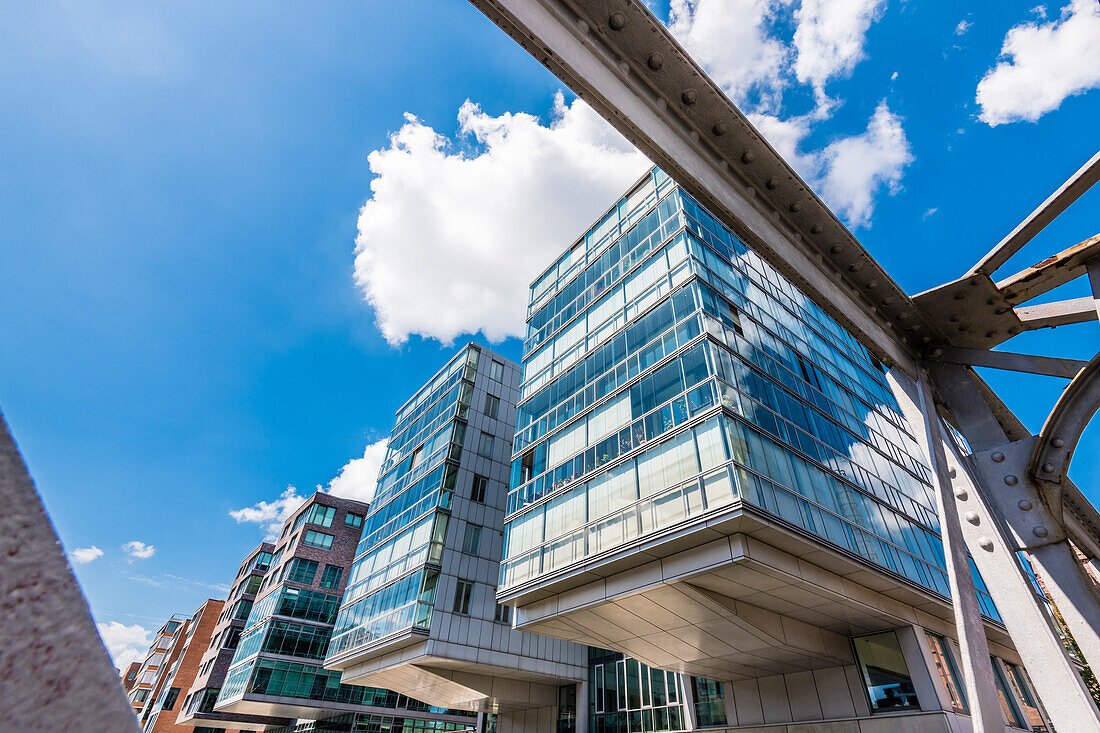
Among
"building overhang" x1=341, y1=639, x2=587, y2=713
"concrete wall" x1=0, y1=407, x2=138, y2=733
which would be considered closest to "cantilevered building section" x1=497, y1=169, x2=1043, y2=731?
"building overhang" x1=341, y1=639, x2=587, y2=713

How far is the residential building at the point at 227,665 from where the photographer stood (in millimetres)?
48375

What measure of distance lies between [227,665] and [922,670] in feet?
183

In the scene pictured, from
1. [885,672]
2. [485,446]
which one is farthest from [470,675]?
[885,672]

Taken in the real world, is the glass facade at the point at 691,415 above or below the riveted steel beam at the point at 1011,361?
above

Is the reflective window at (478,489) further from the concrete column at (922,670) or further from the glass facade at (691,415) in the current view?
the concrete column at (922,670)

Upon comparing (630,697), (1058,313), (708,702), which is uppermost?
(1058,313)

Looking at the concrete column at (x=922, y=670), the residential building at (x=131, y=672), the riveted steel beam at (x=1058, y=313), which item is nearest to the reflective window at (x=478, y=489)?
the concrete column at (x=922, y=670)

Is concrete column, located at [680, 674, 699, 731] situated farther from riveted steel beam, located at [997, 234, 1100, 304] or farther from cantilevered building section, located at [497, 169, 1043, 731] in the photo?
riveted steel beam, located at [997, 234, 1100, 304]

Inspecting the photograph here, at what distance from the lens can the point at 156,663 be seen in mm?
90312

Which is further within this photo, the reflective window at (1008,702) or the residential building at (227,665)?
the residential building at (227,665)

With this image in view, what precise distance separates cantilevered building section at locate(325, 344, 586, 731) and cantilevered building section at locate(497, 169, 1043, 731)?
4384mm

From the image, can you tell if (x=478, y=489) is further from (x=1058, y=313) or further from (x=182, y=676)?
(x=182, y=676)

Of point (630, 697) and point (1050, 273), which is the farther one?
point (630, 697)

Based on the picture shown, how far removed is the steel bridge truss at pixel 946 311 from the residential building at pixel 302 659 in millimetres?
43249
